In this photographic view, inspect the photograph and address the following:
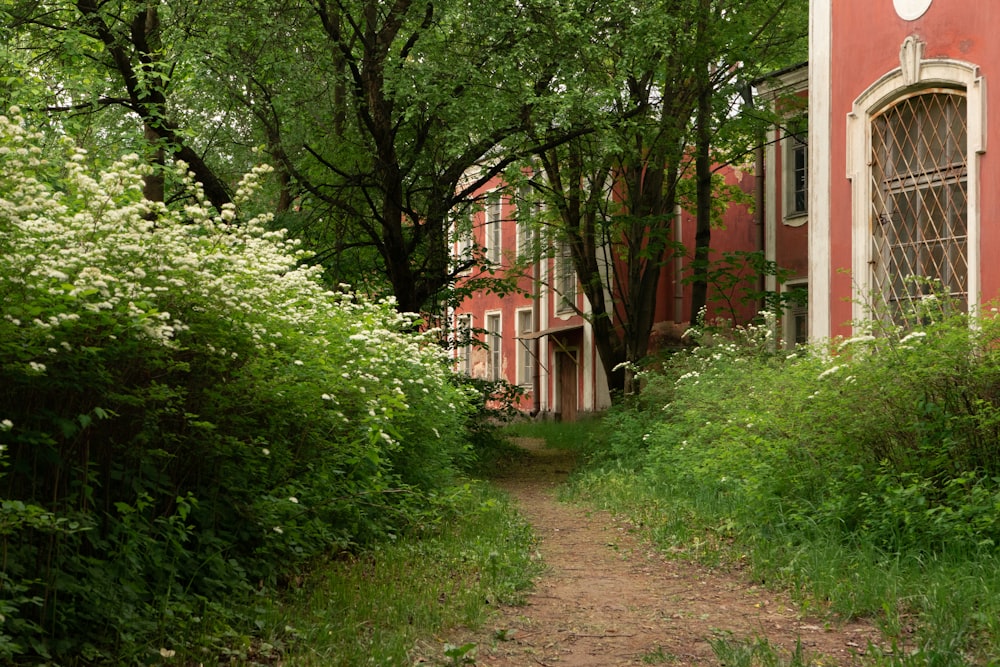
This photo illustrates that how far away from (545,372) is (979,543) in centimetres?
2459

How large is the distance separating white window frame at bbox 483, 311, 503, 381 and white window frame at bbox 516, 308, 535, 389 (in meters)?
1.20

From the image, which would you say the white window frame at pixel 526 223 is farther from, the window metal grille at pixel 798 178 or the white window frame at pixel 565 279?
the window metal grille at pixel 798 178

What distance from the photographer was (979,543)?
6254 mm

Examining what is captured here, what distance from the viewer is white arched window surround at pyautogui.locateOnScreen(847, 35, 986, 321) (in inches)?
430

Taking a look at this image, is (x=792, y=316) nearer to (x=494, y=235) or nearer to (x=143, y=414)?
(x=494, y=235)

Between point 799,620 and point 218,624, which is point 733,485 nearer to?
point 799,620

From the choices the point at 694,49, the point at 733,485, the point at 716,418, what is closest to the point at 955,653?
the point at 733,485

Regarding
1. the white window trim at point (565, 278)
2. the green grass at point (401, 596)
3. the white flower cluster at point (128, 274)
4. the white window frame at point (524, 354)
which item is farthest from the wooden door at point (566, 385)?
the white flower cluster at point (128, 274)

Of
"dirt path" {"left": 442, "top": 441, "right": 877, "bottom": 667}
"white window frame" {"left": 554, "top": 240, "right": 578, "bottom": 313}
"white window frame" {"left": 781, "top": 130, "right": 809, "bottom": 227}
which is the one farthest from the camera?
"white window frame" {"left": 554, "top": 240, "right": 578, "bottom": 313}

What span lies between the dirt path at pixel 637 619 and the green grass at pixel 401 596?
0.68 ft

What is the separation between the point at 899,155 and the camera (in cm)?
1207

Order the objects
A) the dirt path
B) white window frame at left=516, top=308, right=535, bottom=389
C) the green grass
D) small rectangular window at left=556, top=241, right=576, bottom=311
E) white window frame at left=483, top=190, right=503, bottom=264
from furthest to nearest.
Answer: white window frame at left=483, top=190, right=503, bottom=264, white window frame at left=516, top=308, right=535, bottom=389, small rectangular window at left=556, top=241, right=576, bottom=311, the dirt path, the green grass

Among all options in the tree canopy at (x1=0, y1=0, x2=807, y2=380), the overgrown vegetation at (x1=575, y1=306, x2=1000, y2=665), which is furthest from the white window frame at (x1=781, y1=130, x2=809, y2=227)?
the overgrown vegetation at (x1=575, y1=306, x2=1000, y2=665)

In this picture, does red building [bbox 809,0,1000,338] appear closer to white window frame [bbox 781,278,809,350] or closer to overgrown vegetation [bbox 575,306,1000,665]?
overgrown vegetation [bbox 575,306,1000,665]
